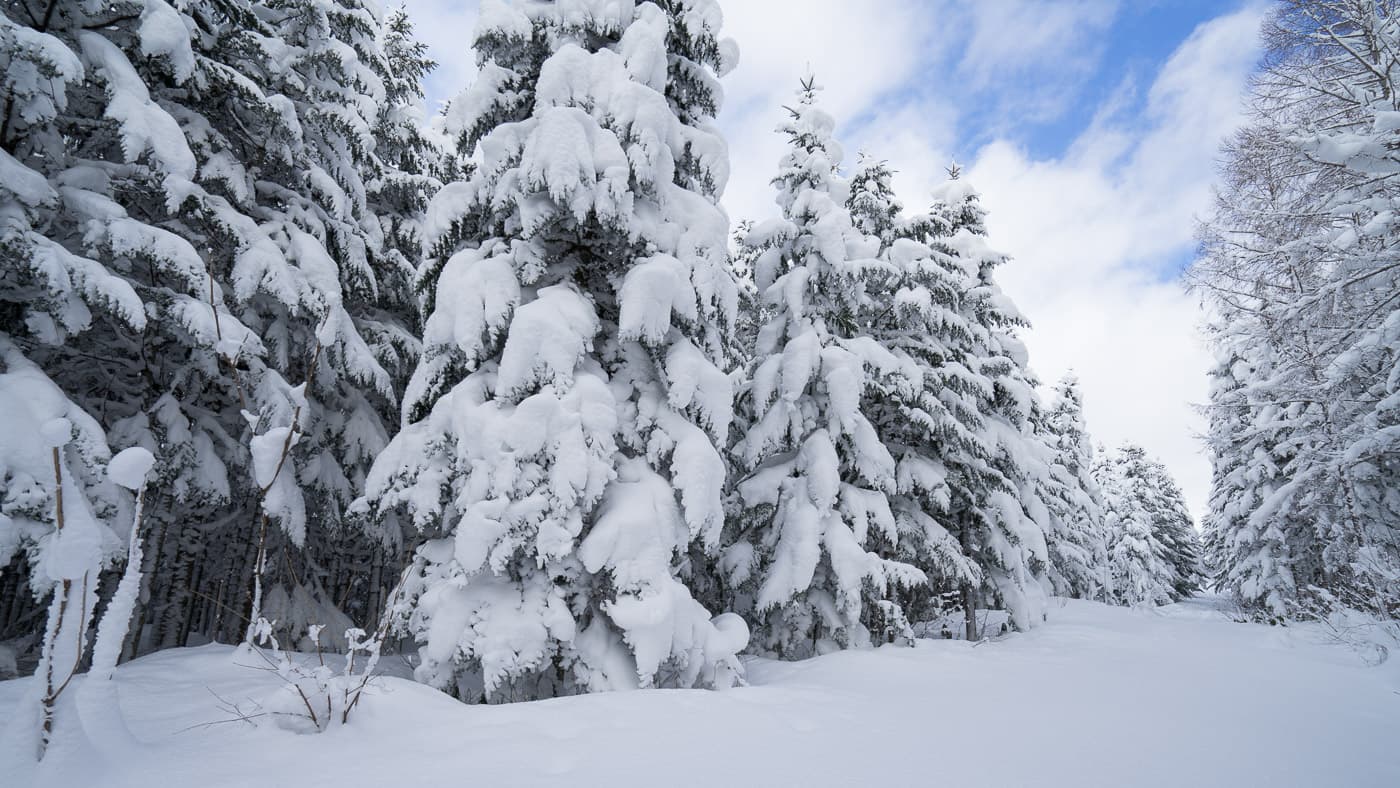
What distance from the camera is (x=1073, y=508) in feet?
70.3

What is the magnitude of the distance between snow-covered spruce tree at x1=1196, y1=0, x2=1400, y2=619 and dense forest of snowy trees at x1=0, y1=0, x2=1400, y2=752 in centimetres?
9

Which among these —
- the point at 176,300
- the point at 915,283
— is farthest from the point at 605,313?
the point at 915,283

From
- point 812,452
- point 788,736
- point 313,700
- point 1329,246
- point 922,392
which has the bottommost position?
point 788,736

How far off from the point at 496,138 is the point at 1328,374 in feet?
36.7

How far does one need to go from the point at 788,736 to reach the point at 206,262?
916 cm

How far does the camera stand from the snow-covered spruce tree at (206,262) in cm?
596

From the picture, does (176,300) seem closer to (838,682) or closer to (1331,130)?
(838,682)

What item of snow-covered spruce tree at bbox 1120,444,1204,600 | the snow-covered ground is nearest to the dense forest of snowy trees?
the snow-covered ground

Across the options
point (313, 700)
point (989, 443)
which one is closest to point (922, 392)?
point (989, 443)

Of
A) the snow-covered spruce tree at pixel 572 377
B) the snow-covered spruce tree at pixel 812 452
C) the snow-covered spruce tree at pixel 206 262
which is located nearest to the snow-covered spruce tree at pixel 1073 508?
the snow-covered spruce tree at pixel 812 452

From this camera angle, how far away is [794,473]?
30.5 feet

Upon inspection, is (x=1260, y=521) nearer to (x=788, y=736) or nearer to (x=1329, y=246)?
(x=1329, y=246)

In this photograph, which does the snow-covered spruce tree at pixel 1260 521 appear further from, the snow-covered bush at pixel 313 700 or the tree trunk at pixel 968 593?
the snow-covered bush at pixel 313 700

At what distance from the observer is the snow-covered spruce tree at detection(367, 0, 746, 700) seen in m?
5.48
